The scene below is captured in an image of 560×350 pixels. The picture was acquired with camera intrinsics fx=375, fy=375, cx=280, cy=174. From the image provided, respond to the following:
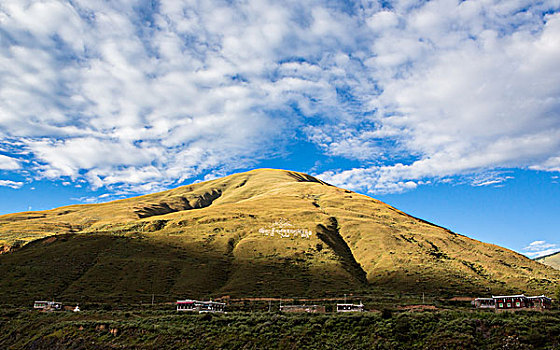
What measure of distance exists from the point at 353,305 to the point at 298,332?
73.0 feet

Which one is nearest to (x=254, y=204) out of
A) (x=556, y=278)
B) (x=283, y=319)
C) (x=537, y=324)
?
(x=556, y=278)

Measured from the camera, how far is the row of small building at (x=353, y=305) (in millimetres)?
46562

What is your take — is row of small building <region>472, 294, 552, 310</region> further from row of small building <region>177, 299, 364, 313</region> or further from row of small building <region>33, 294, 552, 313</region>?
row of small building <region>177, 299, 364, 313</region>

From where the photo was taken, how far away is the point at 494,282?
85500 millimetres

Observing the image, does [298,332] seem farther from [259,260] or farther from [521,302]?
[259,260]

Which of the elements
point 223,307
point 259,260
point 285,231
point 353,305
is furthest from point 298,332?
point 285,231

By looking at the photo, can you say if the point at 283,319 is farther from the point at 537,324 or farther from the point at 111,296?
the point at 111,296

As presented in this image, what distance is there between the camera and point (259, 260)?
93.7 m

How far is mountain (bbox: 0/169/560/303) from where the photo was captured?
251 feet

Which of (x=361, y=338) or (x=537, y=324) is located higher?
(x=537, y=324)

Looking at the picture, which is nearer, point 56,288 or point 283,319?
point 283,319

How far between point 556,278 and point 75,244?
413 feet

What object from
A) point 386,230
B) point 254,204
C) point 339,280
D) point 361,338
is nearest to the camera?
point 361,338

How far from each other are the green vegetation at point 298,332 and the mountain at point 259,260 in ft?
87.6
